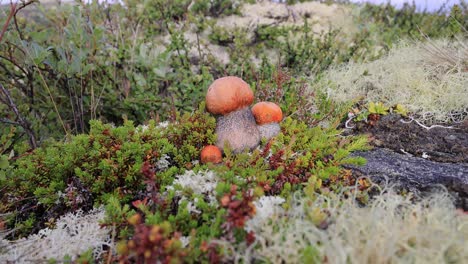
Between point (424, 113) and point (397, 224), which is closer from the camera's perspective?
point (397, 224)

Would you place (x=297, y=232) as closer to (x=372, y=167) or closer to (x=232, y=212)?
(x=232, y=212)

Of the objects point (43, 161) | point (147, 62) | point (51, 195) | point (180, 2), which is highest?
point (180, 2)

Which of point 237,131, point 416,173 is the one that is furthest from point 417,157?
Answer: point 237,131

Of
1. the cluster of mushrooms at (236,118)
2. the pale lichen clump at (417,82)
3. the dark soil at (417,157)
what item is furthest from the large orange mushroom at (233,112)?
the pale lichen clump at (417,82)

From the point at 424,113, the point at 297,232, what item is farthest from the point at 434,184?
the point at 424,113

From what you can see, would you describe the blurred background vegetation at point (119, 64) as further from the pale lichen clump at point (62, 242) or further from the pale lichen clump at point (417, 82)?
the pale lichen clump at point (62, 242)

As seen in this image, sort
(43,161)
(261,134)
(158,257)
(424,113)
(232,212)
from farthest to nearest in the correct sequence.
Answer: (424,113)
(261,134)
(43,161)
(232,212)
(158,257)
